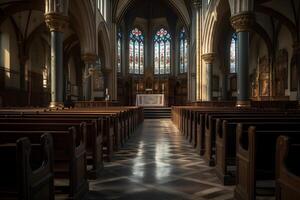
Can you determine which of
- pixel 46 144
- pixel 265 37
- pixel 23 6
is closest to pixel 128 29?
pixel 265 37

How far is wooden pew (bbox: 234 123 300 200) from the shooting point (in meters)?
3.62

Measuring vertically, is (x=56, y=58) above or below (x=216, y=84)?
above

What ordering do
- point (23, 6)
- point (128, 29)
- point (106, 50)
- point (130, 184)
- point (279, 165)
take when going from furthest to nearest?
point (128, 29)
point (106, 50)
point (23, 6)
point (130, 184)
point (279, 165)

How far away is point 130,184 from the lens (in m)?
4.99

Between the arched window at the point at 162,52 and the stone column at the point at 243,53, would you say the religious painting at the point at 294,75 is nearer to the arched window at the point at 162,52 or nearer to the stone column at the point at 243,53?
the stone column at the point at 243,53

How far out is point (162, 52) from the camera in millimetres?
43906

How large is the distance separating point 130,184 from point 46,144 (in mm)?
2307

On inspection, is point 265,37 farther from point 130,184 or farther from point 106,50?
point 130,184

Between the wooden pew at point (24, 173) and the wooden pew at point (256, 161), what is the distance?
2242mm

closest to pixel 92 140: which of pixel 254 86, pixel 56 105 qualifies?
pixel 56 105

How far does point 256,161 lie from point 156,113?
79.7 feet

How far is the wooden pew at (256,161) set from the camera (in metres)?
3.62

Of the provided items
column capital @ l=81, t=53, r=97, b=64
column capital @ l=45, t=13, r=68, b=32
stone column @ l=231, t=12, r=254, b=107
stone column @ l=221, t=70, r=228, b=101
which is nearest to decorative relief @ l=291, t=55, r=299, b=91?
stone column @ l=231, t=12, r=254, b=107

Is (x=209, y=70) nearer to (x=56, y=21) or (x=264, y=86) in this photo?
(x=264, y=86)
